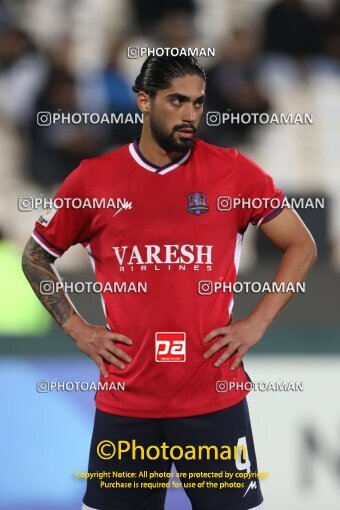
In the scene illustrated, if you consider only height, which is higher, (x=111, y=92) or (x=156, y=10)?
(x=156, y=10)

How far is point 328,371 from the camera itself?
11.5ft

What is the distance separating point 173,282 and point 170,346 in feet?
0.59

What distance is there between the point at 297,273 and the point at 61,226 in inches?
27.4

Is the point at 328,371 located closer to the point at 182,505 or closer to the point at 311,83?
the point at 182,505

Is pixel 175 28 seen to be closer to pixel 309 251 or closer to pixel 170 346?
pixel 309 251

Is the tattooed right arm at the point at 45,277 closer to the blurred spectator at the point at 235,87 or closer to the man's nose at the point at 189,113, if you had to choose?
the man's nose at the point at 189,113

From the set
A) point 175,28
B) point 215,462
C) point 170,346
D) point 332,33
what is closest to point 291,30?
point 332,33

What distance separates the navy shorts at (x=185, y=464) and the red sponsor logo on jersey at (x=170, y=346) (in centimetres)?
19

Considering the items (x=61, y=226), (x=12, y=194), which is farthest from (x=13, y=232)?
(x=61, y=226)

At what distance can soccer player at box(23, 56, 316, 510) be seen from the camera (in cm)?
267

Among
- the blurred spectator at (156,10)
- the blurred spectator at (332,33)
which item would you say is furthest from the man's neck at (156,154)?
the blurred spectator at (332,33)

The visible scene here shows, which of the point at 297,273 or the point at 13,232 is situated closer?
the point at 297,273

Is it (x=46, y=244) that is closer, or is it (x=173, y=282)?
(x=173, y=282)

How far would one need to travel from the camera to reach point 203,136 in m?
4.21
